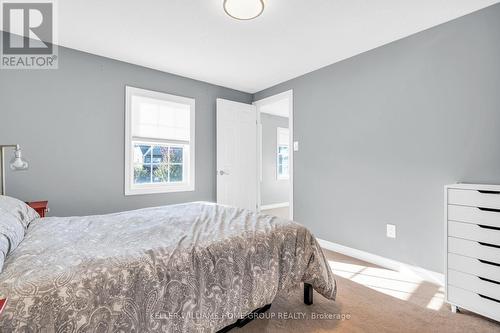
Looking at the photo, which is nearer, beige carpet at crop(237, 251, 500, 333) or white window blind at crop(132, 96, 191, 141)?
beige carpet at crop(237, 251, 500, 333)

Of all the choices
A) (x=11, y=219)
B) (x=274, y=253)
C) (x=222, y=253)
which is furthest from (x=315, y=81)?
(x=11, y=219)

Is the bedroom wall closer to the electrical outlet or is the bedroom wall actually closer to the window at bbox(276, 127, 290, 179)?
the electrical outlet

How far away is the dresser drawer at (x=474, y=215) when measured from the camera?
1.69 metres

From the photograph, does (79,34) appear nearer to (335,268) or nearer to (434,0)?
(434,0)

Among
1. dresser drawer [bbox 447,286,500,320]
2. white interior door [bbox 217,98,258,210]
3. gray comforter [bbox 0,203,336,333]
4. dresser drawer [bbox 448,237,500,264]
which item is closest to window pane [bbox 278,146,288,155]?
white interior door [bbox 217,98,258,210]

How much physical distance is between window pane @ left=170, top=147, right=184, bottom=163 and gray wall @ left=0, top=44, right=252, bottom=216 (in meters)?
0.59

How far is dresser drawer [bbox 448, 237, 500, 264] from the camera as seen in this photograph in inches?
66.2

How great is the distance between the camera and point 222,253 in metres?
1.37

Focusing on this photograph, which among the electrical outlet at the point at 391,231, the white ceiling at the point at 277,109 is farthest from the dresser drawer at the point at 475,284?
the white ceiling at the point at 277,109

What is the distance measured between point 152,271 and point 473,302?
2.22m

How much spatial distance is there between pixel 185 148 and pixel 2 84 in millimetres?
2030

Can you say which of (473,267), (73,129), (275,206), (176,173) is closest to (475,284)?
(473,267)

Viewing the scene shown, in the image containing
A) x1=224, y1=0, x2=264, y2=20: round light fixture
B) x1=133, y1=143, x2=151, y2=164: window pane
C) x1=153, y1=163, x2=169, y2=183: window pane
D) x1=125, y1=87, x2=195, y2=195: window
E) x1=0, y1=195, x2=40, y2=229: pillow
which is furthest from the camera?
x1=153, y1=163, x2=169, y2=183: window pane

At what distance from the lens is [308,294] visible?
1.91m
